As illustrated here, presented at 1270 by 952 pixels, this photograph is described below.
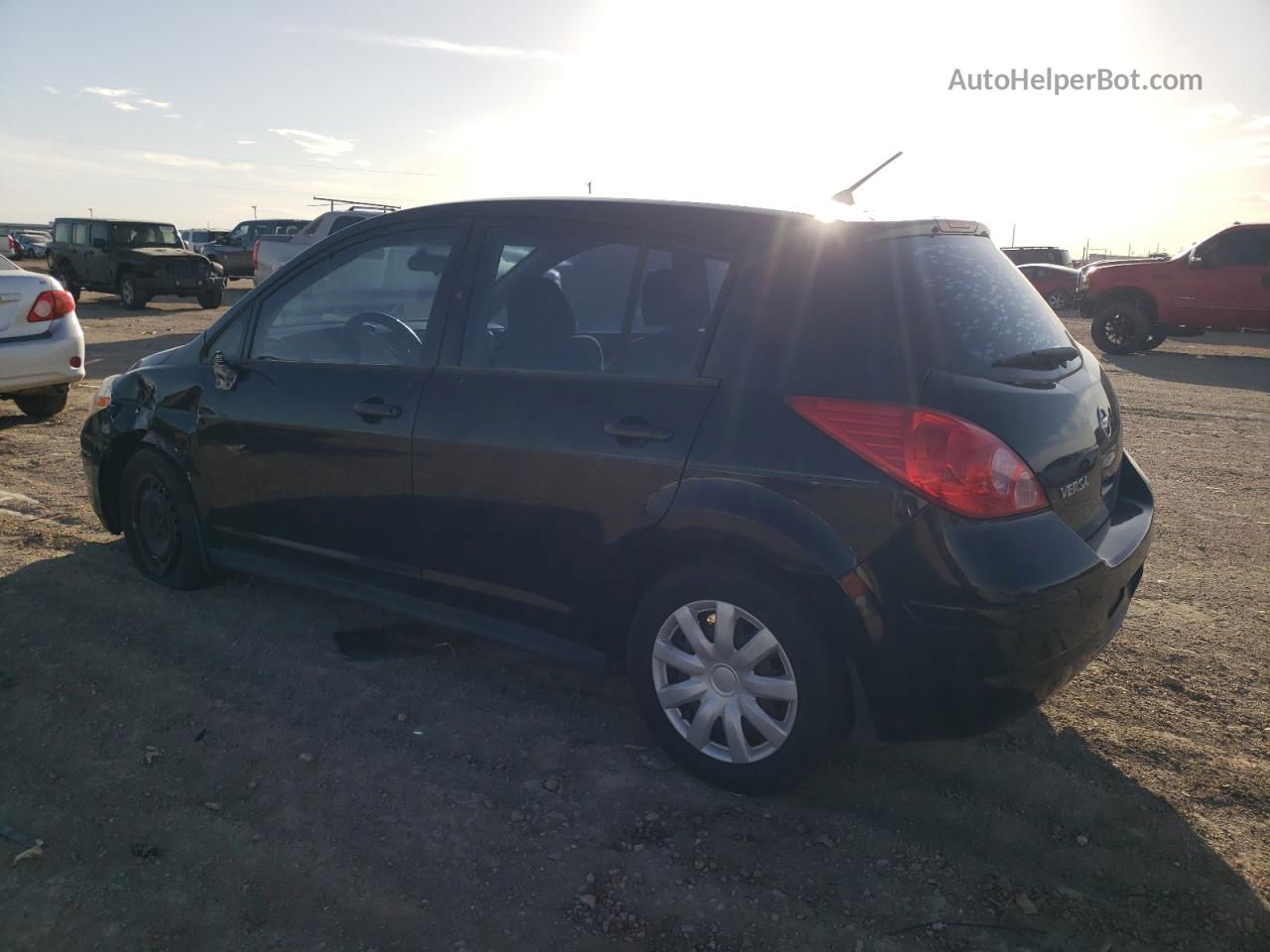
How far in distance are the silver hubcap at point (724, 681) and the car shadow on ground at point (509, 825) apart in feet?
0.66

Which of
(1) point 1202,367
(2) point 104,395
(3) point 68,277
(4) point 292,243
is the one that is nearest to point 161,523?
(2) point 104,395

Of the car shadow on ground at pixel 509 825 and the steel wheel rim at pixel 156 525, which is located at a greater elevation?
the steel wheel rim at pixel 156 525

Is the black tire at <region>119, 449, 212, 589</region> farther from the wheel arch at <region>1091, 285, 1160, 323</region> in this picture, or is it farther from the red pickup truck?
the wheel arch at <region>1091, 285, 1160, 323</region>

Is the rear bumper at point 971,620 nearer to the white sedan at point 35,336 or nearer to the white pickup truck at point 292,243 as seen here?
the white sedan at point 35,336

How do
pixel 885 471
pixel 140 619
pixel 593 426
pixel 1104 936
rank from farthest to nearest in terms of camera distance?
pixel 140 619, pixel 593 426, pixel 885 471, pixel 1104 936

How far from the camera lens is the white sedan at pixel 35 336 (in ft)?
25.1

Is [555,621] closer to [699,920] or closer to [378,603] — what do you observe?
[378,603]

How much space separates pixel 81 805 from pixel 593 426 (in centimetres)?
191

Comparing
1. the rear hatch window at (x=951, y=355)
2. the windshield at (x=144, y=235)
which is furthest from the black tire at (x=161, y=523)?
the windshield at (x=144, y=235)

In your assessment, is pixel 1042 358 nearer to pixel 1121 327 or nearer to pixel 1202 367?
pixel 1202 367

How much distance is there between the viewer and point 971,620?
101 inches

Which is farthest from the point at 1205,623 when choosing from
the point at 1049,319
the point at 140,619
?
the point at 140,619

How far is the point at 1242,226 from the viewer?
15.7 meters

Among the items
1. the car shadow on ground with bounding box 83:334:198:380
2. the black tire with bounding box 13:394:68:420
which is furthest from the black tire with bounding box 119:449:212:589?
the car shadow on ground with bounding box 83:334:198:380
